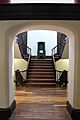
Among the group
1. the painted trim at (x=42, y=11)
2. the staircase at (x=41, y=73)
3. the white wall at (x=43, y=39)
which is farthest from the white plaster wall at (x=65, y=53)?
the painted trim at (x=42, y=11)

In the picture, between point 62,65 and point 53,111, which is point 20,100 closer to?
point 53,111

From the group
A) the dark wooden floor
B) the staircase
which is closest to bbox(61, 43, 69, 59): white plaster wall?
the staircase

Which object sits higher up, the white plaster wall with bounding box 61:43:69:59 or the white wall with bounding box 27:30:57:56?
the white wall with bounding box 27:30:57:56

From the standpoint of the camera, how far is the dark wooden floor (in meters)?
6.82

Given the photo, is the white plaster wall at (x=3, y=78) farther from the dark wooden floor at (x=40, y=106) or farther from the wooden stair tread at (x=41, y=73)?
the wooden stair tread at (x=41, y=73)

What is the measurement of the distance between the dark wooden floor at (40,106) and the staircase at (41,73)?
2339 mm

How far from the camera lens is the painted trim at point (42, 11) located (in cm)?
540

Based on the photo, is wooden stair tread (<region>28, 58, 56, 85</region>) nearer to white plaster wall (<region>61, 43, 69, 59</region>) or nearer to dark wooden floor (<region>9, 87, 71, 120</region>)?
white plaster wall (<region>61, 43, 69, 59</region>)

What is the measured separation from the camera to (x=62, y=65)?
44.7 feet

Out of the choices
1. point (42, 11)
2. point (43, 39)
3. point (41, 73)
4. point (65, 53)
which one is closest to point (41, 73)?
point (41, 73)

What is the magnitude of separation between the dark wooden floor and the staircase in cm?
234

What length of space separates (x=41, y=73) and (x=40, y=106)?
19.9ft

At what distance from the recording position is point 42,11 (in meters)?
5.42

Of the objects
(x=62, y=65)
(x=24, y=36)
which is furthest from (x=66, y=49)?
(x=24, y=36)
